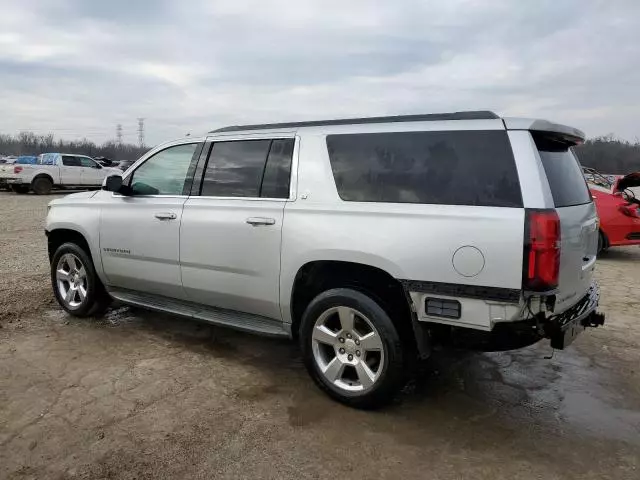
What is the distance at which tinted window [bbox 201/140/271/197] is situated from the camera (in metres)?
4.07

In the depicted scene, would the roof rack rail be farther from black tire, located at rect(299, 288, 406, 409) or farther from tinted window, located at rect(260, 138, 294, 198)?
black tire, located at rect(299, 288, 406, 409)

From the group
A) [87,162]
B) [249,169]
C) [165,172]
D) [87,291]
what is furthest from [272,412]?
[87,162]

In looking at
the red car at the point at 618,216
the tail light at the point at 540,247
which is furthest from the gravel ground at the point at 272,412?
the red car at the point at 618,216

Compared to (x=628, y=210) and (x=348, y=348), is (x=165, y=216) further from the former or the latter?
(x=628, y=210)

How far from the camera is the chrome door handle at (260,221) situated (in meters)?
3.79

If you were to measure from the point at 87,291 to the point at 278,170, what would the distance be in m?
2.61

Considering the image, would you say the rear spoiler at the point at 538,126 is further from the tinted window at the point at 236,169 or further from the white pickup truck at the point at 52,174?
the white pickup truck at the point at 52,174

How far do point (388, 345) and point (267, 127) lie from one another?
2.00 metres

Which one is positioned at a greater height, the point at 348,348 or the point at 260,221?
the point at 260,221

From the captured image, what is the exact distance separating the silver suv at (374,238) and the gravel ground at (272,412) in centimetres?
39

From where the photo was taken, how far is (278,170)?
12.9ft

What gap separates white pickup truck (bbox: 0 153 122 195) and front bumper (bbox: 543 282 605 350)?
1992cm

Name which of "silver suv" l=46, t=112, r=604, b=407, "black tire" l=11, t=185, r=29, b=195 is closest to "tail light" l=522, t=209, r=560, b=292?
"silver suv" l=46, t=112, r=604, b=407

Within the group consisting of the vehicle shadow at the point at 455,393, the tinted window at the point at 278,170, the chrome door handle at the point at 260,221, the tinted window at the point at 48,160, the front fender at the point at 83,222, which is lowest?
the vehicle shadow at the point at 455,393
